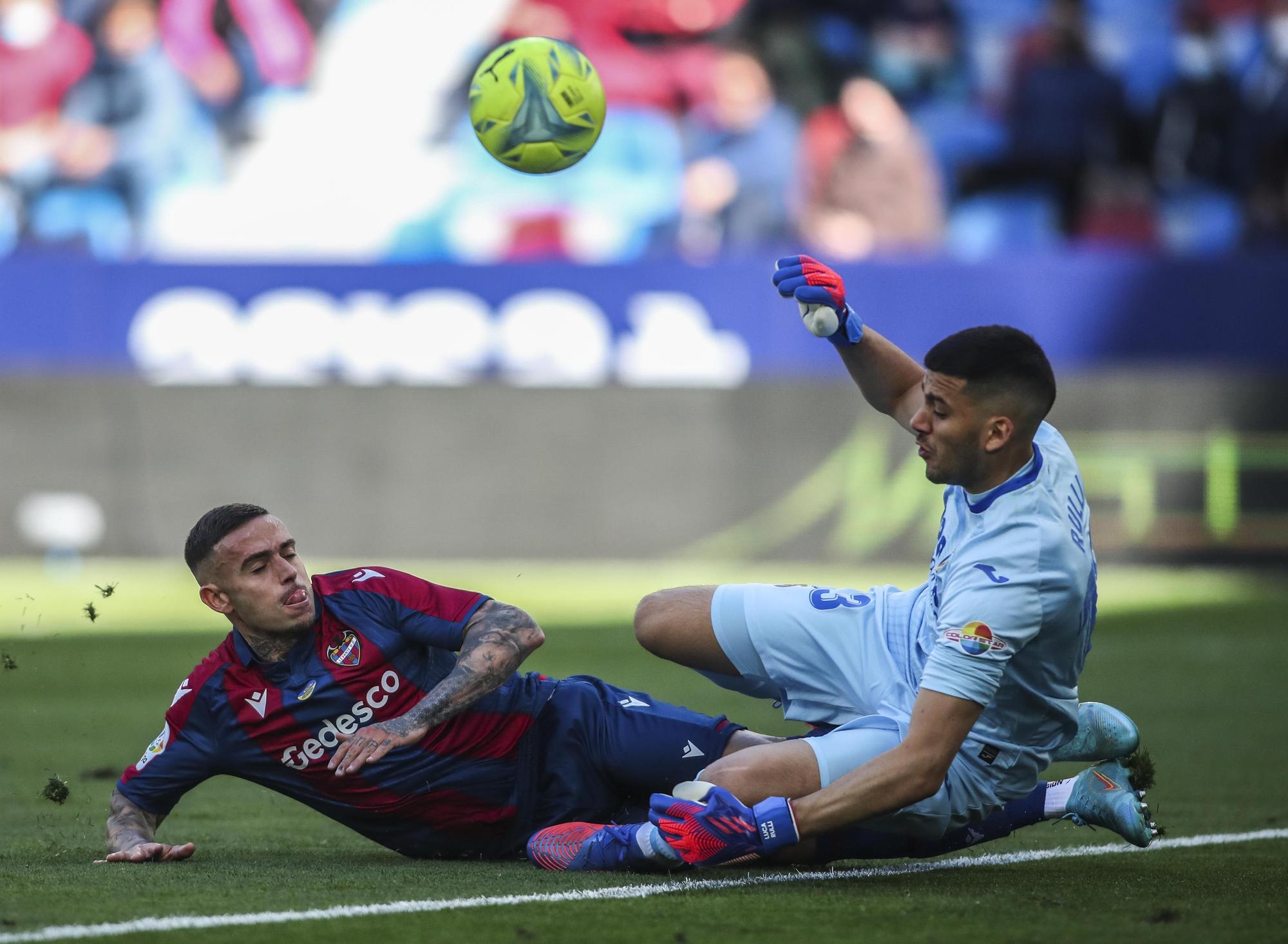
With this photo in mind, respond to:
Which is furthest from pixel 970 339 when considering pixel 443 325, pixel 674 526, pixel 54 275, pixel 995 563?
pixel 54 275

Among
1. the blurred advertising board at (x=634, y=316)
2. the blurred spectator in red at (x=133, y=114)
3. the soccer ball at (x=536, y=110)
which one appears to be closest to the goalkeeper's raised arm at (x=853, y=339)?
the soccer ball at (x=536, y=110)

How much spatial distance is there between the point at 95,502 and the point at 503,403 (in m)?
3.63

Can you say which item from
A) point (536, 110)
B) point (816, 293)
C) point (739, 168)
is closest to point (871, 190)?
point (739, 168)

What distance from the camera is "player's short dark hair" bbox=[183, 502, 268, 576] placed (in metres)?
5.53

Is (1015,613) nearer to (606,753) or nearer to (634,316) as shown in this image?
(606,753)

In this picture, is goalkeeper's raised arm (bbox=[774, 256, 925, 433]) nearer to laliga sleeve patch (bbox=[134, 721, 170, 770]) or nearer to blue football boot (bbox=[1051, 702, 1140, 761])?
blue football boot (bbox=[1051, 702, 1140, 761])

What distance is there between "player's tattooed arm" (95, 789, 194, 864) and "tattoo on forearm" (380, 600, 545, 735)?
0.78 metres

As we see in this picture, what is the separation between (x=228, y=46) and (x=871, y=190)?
710 centimetres

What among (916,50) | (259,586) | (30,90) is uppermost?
(916,50)

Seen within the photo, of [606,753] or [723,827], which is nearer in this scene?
[723,827]

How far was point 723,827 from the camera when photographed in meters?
5.16

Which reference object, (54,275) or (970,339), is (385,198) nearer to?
(54,275)

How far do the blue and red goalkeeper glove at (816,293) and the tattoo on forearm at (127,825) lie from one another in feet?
8.65

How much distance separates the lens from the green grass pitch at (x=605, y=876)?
4.60 metres
